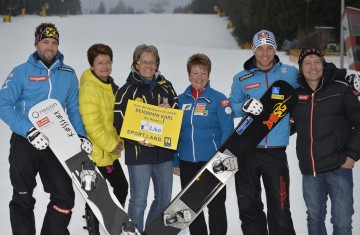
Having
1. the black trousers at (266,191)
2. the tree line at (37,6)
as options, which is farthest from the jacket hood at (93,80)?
the tree line at (37,6)

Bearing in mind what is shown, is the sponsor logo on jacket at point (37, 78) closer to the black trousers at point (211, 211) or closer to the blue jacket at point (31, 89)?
the blue jacket at point (31, 89)

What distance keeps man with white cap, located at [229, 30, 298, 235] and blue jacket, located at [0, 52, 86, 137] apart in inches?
49.2

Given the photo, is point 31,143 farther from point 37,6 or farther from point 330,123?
point 37,6

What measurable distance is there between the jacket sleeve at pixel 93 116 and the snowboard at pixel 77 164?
5.9 inches

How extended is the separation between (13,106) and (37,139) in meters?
0.33

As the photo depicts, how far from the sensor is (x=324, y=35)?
76.2 ft

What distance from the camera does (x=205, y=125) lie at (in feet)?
9.75

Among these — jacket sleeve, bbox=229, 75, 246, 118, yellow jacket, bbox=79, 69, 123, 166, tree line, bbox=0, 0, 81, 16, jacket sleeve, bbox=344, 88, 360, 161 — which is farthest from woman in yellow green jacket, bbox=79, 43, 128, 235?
tree line, bbox=0, 0, 81, 16

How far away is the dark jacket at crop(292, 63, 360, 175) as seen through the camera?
2.67 meters

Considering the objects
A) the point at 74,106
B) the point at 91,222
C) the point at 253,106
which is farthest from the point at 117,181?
the point at 253,106

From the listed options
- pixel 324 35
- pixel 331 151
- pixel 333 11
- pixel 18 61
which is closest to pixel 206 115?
pixel 331 151

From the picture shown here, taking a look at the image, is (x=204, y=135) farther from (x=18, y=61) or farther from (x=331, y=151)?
(x=18, y=61)

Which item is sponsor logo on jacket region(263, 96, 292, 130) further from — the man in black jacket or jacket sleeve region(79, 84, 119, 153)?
jacket sleeve region(79, 84, 119, 153)

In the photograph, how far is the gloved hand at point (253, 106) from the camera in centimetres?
276
